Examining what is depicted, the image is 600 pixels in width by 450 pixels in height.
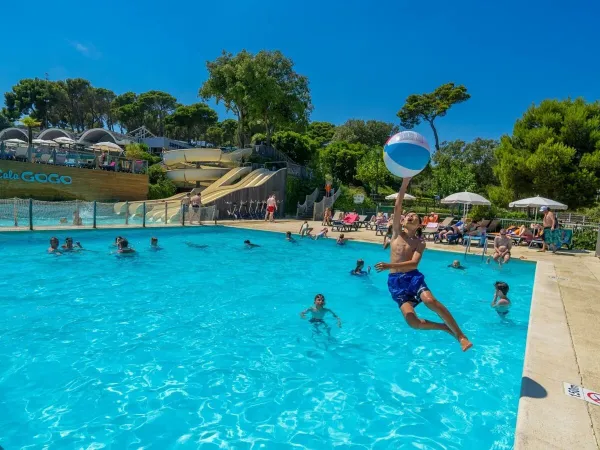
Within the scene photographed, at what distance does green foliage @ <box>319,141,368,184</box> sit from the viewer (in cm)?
3922

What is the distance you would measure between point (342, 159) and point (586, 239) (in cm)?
2516

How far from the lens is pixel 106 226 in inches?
663

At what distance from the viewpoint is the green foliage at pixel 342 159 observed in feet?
129

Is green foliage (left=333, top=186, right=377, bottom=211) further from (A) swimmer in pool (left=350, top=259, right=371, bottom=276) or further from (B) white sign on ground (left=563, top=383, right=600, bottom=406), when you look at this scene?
(B) white sign on ground (left=563, top=383, right=600, bottom=406)

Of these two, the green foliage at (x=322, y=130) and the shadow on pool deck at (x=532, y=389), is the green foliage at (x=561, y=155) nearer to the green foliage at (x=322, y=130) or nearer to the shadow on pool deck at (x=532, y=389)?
the shadow on pool deck at (x=532, y=389)

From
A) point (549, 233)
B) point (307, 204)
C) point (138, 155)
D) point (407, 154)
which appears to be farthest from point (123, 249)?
point (138, 155)

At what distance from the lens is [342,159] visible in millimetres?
39438

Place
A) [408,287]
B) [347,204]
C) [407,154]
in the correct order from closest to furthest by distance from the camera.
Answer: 1. [408,287]
2. [407,154]
3. [347,204]

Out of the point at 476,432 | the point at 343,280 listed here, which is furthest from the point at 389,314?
the point at 476,432

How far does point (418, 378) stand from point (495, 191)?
23109 mm

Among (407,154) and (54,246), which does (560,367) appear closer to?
(407,154)

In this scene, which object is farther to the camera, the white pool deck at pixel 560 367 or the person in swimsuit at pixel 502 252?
the person in swimsuit at pixel 502 252

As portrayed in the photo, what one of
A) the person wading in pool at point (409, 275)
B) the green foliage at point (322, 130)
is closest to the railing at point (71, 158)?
the person wading in pool at point (409, 275)

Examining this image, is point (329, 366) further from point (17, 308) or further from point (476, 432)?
point (17, 308)
